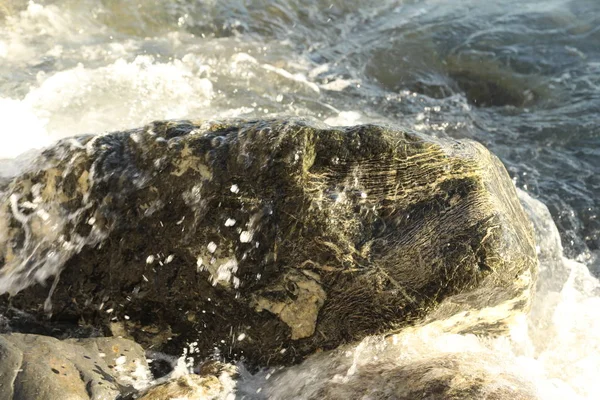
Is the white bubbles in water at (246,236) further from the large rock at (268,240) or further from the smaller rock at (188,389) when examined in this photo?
the smaller rock at (188,389)

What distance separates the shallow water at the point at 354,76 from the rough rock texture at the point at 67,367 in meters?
2.42

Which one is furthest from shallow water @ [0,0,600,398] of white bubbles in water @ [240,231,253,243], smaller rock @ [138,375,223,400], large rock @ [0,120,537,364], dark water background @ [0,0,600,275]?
smaller rock @ [138,375,223,400]

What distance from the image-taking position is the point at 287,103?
7.25 meters

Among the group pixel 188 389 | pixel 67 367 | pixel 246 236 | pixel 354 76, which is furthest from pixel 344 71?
pixel 67 367

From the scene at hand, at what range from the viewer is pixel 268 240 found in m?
3.39

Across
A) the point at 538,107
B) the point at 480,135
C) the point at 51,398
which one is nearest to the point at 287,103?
the point at 480,135

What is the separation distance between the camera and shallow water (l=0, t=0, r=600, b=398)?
19.8ft

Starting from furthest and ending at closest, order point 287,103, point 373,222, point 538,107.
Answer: point 538,107
point 287,103
point 373,222

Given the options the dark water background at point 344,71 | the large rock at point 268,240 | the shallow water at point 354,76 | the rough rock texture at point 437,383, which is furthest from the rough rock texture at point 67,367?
the dark water background at point 344,71

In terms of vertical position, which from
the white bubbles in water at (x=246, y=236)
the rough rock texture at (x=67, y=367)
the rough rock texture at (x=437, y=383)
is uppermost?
the white bubbles in water at (x=246, y=236)

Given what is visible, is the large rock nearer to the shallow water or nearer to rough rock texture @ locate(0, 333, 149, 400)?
rough rock texture @ locate(0, 333, 149, 400)

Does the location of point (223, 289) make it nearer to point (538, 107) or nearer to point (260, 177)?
point (260, 177)

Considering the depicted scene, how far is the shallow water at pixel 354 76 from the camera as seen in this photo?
19.8 feet

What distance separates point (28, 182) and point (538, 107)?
6.10 m
